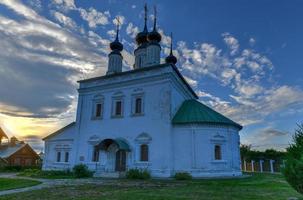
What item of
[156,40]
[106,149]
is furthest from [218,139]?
[156,40]

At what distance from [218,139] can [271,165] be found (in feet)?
39.8

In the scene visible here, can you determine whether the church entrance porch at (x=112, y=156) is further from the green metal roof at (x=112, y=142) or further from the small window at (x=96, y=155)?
the small window at (x=96, y=155)

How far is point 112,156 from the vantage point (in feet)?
71.1

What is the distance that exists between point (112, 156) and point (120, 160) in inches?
31.2

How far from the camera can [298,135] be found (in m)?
6.92

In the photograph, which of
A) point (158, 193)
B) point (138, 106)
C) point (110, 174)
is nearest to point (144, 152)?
point (110, 174)

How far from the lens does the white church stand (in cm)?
1988

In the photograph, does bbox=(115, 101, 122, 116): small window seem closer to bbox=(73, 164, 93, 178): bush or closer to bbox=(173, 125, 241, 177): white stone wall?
bbox=(173, 125, 241, 177): white stone wall

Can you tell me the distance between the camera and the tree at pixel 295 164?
254 inches

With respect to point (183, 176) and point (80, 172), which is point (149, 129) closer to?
point (183, 176)

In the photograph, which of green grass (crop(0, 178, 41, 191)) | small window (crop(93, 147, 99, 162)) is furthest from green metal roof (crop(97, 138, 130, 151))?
green grass (crop(0, 178, 41, 191))

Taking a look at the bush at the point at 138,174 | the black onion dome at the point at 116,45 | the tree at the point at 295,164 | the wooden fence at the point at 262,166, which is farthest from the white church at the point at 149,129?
the tree at the point at 295,164

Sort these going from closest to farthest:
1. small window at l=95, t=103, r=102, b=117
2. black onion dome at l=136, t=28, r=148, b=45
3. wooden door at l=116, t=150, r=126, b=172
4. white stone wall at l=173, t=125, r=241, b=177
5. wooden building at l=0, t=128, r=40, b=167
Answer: white stone wall at l=173, t=125, r=241, b=177, wooden door at l=116, t=150, r=126, b=172, small window at l=95, t=103, r=102, b=117, black onion dome at l=136, t=28, r=148, b=45, wooden building at l=0, t=128, r=40, b=167

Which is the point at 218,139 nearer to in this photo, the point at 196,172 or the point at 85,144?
the point at 196,172
